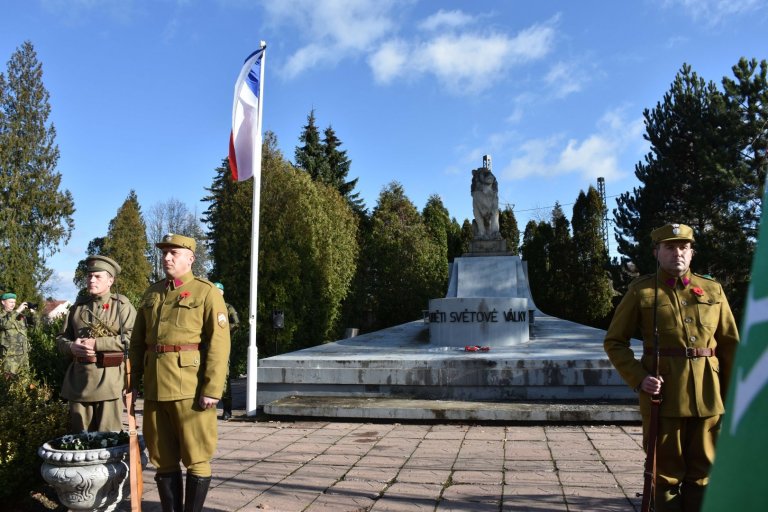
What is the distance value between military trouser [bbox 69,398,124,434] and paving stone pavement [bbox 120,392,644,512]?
612 millimetres

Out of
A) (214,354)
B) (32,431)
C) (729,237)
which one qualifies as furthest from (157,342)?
(729,237)

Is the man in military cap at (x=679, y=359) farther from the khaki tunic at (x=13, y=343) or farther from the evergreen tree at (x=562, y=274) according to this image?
the evergreen tree at (x=562, y=274)

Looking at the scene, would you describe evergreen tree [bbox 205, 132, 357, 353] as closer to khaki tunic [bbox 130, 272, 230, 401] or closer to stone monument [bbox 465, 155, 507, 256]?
stone monument [bbox 465, 155, 507, 256]

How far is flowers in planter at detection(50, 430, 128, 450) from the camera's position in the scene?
3.85 metres

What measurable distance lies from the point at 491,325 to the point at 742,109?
→ 1339 centimetres

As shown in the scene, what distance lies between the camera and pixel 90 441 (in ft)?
12.9

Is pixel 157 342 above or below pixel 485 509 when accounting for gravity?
above

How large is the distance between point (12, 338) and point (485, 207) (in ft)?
35.2

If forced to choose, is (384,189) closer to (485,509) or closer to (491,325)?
(491,325)

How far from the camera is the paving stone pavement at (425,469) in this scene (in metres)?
4.27

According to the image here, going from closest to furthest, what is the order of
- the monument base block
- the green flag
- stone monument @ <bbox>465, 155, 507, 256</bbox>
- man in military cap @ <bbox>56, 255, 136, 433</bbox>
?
the green flag < man in military cap @ <bbox>56, 255, 136, 433</bbox> < the monument base block < stone monument @ <bbox>465, 155, 507, 256</bbox>

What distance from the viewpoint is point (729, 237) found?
18.5m

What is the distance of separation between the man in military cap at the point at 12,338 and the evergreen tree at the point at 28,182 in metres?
18.2

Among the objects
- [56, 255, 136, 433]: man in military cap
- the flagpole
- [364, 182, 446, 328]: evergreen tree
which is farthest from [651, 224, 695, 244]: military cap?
[364, 182, 446, 328]: evergreen tree
